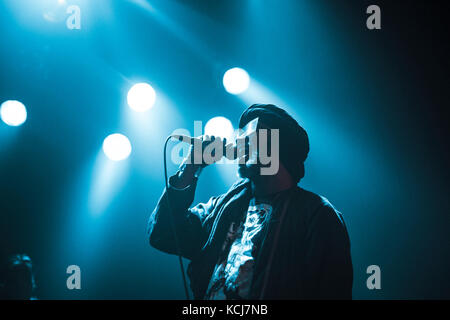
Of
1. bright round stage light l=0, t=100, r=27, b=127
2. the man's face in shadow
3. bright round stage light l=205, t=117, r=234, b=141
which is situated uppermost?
bright round stage light l=0, t=100, r=27, b=127

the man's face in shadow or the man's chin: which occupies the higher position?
the man's face in shadow

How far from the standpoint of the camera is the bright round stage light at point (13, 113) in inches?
81.7

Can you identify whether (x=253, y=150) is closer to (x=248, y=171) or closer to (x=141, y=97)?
(x=248, y=171)

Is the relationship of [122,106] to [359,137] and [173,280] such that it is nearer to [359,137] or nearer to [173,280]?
[173,280]

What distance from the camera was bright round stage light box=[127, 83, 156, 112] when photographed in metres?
2.35

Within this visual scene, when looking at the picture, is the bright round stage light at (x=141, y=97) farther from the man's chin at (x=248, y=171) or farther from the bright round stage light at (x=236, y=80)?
the man's chin at (x=248, y=171)

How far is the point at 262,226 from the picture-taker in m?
1.14

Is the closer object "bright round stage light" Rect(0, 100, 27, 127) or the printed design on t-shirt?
the printed design on t-shirt

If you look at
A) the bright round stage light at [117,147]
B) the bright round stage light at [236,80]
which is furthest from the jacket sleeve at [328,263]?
the bright round stage light at [117,147]

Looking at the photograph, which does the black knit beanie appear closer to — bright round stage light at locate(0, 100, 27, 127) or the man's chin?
the man's chin

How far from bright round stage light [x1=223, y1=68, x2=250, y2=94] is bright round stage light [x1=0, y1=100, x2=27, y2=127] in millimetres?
1781

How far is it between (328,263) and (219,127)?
1.64 meters

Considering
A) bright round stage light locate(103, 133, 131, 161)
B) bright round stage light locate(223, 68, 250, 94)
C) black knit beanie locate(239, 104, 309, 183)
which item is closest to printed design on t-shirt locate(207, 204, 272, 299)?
black knit beanie locate(239, 104, 309, 183)
